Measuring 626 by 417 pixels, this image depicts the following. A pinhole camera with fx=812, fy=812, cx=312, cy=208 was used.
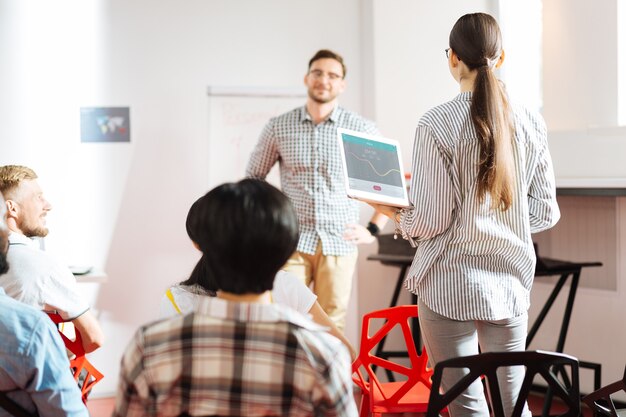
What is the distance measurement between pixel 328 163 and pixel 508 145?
76.9 inches

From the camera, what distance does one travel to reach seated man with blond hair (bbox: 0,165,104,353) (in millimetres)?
2520

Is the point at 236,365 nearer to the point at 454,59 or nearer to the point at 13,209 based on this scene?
the point at 454,59

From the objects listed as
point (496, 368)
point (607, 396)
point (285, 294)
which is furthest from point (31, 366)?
point (607, 396)

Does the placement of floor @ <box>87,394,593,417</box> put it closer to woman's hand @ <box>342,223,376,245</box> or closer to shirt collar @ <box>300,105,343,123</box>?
woman's hand @ <box>342,223,376,245</box>

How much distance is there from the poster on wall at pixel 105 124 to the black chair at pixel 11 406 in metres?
2.81

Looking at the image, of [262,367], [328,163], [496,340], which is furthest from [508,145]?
[328,163]

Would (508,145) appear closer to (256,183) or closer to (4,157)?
(256,183)

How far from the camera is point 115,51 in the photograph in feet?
14.8

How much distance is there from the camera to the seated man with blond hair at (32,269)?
2.52 m

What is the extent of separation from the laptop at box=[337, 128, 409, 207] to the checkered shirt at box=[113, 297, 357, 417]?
1024 millimetres

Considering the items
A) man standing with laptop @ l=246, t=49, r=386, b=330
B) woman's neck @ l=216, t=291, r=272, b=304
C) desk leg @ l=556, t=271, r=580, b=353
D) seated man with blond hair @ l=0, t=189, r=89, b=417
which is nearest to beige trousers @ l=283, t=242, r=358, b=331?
man standing with laptop @ l=246, t=49, r=386, b=330

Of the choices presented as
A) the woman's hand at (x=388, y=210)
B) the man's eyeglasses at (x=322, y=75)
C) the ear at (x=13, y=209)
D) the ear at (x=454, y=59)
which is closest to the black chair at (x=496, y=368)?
the woman's hand at (x=388, y=210)

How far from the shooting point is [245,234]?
1.41 metres

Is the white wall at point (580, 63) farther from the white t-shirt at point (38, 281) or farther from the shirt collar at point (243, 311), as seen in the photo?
the shirt collar at point (243, 311)
